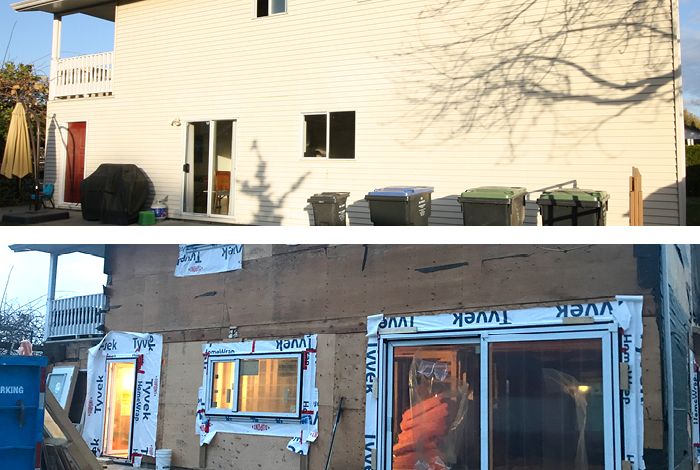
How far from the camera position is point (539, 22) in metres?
8.03

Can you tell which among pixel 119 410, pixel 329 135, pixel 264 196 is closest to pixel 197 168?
pixel 264 196

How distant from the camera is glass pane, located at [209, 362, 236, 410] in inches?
169

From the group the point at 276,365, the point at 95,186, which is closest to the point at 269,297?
the point at 276,365

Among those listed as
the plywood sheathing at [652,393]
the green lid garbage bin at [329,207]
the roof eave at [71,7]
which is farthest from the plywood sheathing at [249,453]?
the roof eave at [71,7]

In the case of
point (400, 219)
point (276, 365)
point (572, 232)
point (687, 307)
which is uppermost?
point (400, 219)

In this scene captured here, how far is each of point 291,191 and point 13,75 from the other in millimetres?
9165

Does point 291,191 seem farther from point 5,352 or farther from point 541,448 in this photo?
point 541,448

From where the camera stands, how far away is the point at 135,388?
4.48 metres

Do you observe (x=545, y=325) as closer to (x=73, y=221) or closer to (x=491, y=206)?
(x=491, y=206)

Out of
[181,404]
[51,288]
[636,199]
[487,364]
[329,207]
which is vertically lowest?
[181,404]

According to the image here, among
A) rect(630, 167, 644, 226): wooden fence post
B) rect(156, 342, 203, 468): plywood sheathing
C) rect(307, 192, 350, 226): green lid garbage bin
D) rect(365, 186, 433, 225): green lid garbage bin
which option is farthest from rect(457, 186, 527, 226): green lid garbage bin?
rect(156, 342, 203, 468): plywood sheathing

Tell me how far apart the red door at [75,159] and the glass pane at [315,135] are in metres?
5.39

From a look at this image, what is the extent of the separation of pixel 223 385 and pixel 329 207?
5.02 metres

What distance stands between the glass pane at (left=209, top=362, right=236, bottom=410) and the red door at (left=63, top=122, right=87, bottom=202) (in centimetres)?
940
